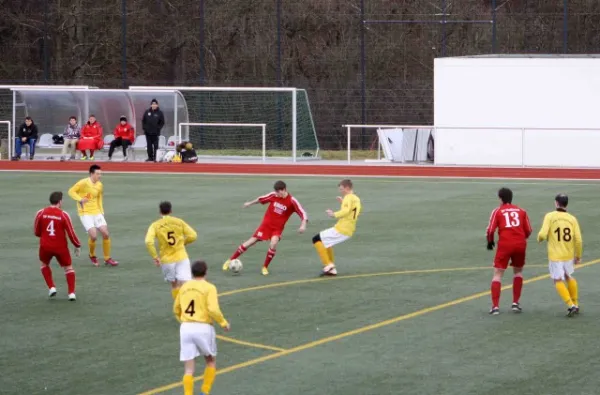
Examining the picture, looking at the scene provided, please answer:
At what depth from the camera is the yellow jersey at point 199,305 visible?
1214 cm

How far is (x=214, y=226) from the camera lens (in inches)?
1054

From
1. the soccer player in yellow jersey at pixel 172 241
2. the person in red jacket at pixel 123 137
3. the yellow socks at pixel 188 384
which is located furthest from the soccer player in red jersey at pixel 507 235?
the person in red jacket at pixel 123 137

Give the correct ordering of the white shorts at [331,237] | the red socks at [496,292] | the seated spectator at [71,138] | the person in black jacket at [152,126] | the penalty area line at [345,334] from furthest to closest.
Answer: the seated spectator at [71,138], the person in black jacket at [152,126], the white shorts at [331,237], the red socks at [496,292], the penalty area line at [345,334]

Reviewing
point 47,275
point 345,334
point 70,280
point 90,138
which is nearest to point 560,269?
point 345,334

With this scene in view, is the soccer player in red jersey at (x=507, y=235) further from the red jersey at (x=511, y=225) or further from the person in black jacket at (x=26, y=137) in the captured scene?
the person in black jacket at (x=26, y=137)

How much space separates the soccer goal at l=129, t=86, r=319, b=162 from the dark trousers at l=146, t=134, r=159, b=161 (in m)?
1.95

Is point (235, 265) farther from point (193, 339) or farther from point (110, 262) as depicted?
point (193, 339)

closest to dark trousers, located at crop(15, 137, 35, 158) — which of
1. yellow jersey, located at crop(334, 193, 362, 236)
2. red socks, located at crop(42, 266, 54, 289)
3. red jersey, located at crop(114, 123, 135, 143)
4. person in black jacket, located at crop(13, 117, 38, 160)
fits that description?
person in black jacket, located at crop(13, 117, 38, 160)

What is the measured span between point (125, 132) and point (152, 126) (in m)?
1.63

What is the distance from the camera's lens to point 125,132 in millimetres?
42375

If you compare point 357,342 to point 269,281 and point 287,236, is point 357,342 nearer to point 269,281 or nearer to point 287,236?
point 269,281

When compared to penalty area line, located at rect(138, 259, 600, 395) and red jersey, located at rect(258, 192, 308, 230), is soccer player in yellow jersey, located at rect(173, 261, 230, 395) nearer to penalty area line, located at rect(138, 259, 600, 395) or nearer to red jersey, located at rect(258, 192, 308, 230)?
penalty area line, located at rect(138, 259, 600, 395)

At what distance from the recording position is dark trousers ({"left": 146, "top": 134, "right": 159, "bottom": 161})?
137ft

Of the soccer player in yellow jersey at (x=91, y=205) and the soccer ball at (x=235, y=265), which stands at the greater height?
the soccer player in yellow jersey at (x=91, y=205)
